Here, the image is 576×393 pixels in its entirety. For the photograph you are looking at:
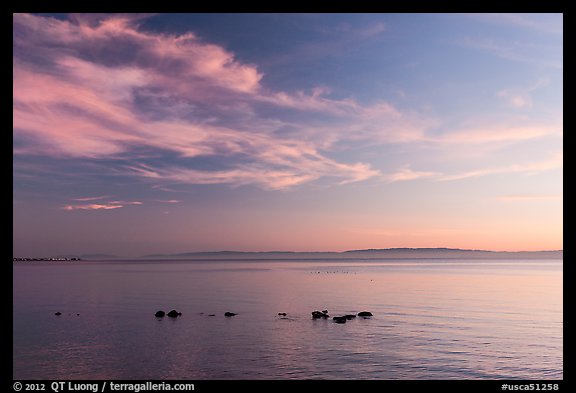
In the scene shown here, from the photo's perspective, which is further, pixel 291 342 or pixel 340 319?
pixel 340 319

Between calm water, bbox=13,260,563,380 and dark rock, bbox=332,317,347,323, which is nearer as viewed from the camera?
calm water, bbox=13,260,563,380

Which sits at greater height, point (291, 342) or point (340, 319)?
point (340, 319)

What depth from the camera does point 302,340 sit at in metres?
39.7

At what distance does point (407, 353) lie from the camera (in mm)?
34344

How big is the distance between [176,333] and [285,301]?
28900mm

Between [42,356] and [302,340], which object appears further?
[302,340]

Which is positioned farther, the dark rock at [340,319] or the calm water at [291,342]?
the dark rock at [340,319]

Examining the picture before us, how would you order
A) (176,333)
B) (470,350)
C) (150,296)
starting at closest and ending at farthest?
(470,350) < (176,333) < (150,296)

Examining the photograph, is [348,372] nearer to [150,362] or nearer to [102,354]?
[150,362]

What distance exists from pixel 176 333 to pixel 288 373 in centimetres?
1779
